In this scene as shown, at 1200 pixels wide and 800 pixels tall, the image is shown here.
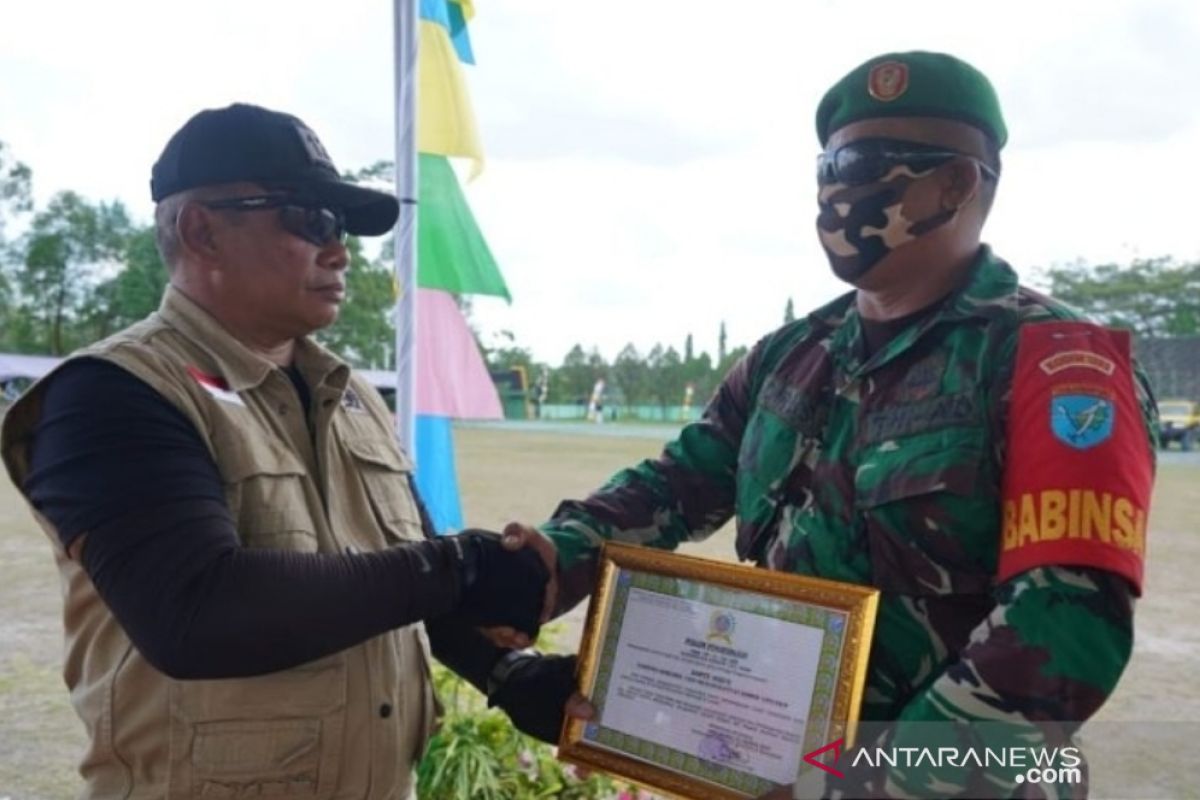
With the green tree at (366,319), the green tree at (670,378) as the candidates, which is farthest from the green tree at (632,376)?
the green tree at (366,319)

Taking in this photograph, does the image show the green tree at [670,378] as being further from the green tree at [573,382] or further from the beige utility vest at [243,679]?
the beige utility vest at [243,679]

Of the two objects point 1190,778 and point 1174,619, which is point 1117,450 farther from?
point 1174,619

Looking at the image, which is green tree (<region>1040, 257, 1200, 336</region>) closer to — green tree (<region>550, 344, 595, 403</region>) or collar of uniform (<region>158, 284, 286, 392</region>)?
green tree (<region>550, 344, 595, 403</region>)

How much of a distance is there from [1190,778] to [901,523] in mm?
3789

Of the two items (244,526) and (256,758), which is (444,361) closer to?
(244,526)

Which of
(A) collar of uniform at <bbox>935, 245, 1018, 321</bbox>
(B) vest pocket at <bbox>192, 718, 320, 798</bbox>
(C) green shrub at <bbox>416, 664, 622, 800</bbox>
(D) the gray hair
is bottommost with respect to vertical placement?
(C) green shrub at <bbox>416, 664, 622, 800</bbox>

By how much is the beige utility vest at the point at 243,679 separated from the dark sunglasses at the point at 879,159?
117 cm

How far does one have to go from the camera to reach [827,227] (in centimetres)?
201

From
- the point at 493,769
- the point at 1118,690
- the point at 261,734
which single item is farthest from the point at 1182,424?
the point at 261,734

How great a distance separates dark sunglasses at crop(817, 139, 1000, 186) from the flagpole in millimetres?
3005

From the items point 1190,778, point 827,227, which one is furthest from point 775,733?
point 1190,778

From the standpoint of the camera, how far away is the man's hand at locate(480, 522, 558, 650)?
7.03 feet

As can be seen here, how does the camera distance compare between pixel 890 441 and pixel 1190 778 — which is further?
pixel 1190 778

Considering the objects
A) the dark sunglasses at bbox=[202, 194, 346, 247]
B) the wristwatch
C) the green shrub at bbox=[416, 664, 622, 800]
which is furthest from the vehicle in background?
the dark sunglasses at bbox=[202, 194, 346, 247]
